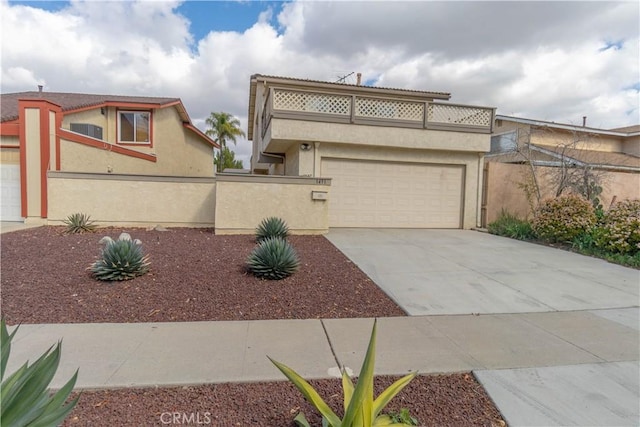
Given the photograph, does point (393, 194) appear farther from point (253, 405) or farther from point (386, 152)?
point (253, 405)

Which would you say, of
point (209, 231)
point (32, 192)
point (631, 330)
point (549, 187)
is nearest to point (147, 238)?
point (209, 231)

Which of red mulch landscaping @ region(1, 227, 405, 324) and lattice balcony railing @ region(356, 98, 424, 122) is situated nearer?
red mulch landscaping @ region(1, 227, 405, 324)

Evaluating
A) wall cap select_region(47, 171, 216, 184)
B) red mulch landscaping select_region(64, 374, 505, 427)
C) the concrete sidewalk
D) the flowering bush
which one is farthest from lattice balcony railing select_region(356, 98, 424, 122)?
red mulch landscaping select_region(64, 374, 505, 427)

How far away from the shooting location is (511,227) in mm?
12164

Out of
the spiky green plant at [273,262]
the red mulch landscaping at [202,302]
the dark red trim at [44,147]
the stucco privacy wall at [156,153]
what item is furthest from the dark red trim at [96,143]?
the spiky green plant at [273,262]

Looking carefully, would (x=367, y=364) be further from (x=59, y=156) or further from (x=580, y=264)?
(x=59, y=156)

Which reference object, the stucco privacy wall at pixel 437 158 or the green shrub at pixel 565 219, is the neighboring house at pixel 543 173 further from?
the green shrub at pixel 565 219

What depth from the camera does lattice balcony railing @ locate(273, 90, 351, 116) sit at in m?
11.9

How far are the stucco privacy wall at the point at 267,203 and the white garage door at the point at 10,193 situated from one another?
8138 mm

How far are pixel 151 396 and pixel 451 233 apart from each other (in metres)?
11.4

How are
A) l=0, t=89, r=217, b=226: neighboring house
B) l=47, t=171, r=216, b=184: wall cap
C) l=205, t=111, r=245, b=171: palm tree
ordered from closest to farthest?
1. l=47, t=171, r=216, b=184: wall cap
2. l=0, t=89, r=217, b=226: neighboring house
3. l=205, t=111, r=245, b=171: palm tree

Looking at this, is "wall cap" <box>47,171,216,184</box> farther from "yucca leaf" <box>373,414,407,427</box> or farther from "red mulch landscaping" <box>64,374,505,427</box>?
"yucca leaf" <box>373,414,407,427</box>

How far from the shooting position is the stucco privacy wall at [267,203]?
34.9 feet
